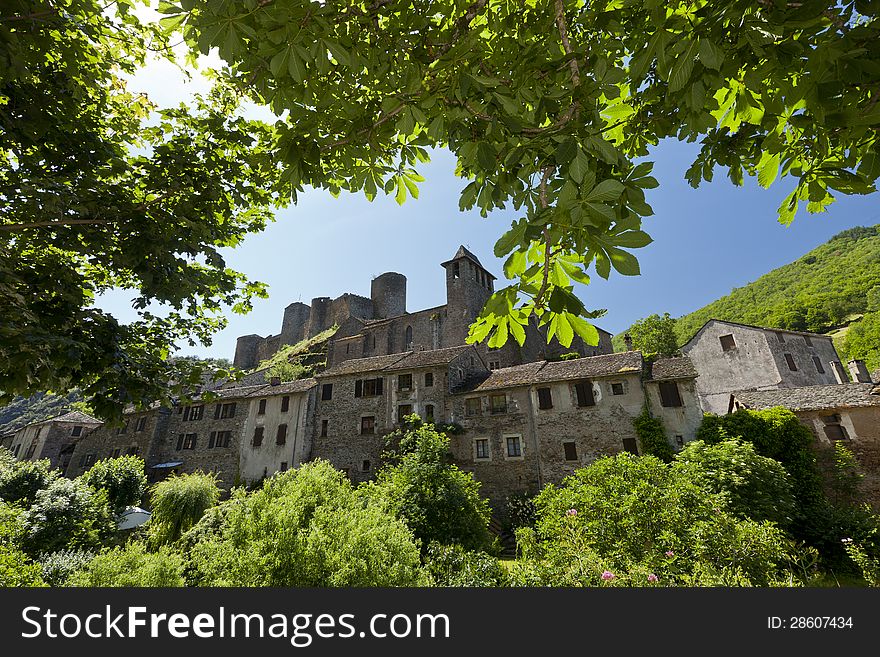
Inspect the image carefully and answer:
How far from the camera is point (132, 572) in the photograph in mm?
8031

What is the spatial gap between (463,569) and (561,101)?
9.01 metres

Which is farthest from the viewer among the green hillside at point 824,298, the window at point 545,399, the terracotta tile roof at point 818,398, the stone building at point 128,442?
the green hillside at point 824,298

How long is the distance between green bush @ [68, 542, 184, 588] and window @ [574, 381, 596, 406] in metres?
18.1

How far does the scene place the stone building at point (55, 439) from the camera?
113ft

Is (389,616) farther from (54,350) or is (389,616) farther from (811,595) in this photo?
(54,350)

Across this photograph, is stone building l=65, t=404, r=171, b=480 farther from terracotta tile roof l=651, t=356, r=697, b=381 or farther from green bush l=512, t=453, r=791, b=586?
terracotta tile roof l=651, t=356, r=697, b=381

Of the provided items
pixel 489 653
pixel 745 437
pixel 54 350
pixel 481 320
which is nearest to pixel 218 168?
pixel 54 350

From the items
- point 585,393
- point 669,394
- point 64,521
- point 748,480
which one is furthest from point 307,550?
point 669,394

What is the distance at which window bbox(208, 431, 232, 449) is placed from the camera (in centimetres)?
2889

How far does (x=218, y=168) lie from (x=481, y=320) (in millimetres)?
5272

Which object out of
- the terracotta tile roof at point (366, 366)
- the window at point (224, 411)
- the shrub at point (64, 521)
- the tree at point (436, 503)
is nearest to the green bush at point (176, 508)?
the shrub at point (64, 521)

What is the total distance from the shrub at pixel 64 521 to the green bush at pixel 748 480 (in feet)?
71.9

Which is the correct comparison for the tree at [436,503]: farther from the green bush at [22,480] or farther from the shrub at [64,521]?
the green bush at [22,480]

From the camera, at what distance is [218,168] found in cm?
570
